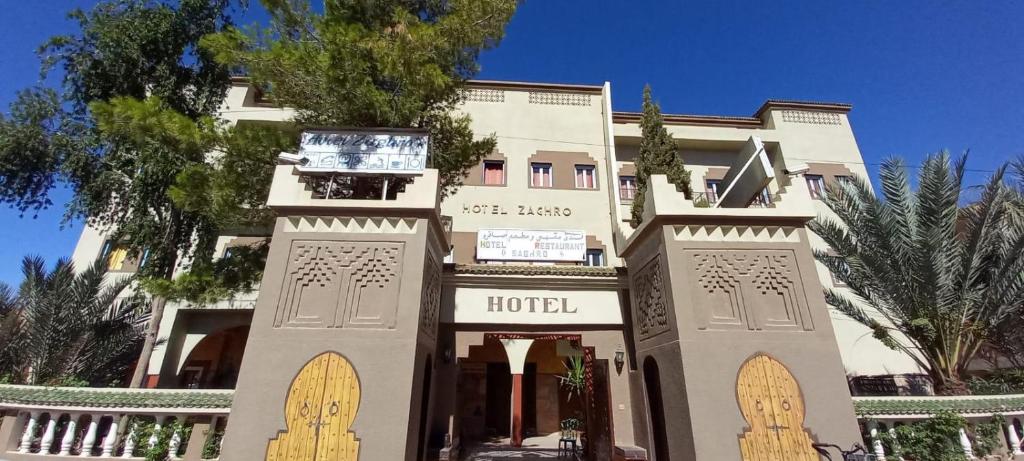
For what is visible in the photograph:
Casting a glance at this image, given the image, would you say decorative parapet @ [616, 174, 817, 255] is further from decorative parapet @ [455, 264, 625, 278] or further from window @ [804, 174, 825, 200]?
window @ [804, 174, 825, 200]

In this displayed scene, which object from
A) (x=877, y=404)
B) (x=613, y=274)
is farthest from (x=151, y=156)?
(x=877, y=404)

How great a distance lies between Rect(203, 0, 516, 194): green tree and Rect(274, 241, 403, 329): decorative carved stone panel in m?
2.37

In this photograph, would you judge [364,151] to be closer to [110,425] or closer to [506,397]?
[110,425]

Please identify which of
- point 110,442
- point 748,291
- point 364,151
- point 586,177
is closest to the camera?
point 110,442

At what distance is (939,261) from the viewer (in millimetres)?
6918

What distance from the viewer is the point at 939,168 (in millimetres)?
7230

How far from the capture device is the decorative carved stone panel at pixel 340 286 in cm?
544

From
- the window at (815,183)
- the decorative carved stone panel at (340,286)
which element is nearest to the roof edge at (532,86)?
the window at (815,183)

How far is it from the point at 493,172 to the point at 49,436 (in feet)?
37.2

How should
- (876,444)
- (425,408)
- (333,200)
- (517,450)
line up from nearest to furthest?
1. (876,444)
2. (333,200)
3. (425,408)
4. (517,450)

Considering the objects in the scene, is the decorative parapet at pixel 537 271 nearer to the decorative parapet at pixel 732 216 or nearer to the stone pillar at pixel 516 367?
the decorative parapet at pixel 732 216

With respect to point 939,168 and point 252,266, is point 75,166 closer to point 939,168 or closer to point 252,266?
point 252,266

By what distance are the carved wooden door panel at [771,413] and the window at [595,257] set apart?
304 inches

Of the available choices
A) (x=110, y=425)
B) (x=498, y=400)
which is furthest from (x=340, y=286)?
(x=498, y=400)
